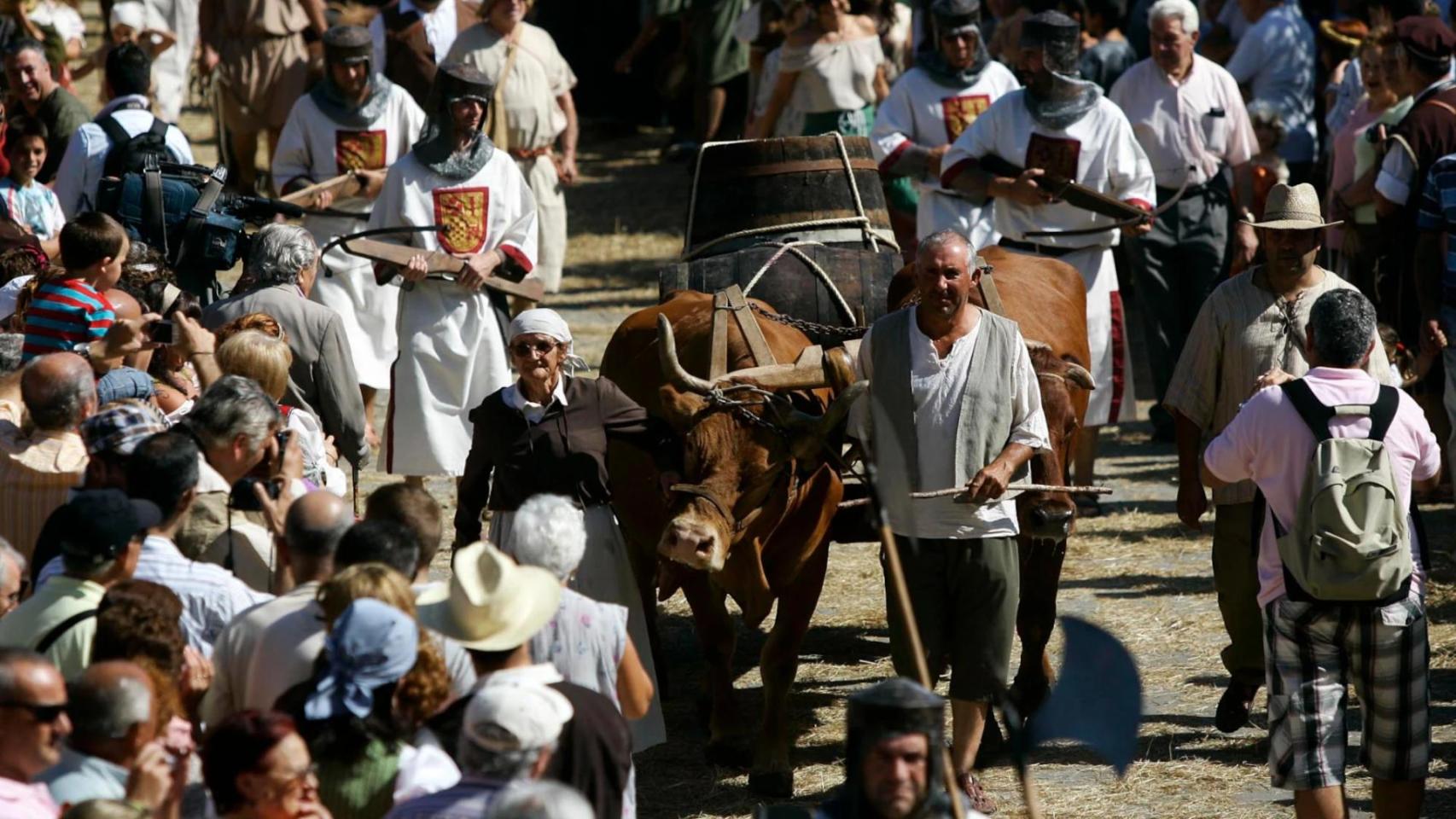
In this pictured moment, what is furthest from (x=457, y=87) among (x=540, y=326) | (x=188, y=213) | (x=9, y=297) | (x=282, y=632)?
(x=282, y=632)

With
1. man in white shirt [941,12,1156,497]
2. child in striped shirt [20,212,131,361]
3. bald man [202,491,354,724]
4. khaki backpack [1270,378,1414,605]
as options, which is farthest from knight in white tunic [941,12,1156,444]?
bald man [202,491,354,724]

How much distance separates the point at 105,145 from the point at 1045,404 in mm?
4801

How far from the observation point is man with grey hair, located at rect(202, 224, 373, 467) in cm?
Answer: 766

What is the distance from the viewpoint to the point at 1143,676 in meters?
→ 8.15

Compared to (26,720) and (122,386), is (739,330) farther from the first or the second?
(26,720)

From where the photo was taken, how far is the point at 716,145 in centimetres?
895

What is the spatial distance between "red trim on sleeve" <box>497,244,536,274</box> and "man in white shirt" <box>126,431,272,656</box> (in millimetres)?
4050

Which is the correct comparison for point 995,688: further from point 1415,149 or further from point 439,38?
point 439,38

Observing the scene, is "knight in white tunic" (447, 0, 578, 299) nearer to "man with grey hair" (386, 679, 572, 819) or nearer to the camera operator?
the camera operator

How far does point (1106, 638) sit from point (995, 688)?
2.07 meters

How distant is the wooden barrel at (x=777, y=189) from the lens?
8797 millimetres

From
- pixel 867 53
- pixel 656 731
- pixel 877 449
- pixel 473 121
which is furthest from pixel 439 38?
pixel 877 449

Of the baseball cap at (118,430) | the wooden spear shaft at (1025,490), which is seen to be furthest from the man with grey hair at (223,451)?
the wooden spear shaft at (1025,490)

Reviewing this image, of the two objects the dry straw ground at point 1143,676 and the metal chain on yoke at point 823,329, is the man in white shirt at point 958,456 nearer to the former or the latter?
the dry straw ground at point 1143,676
